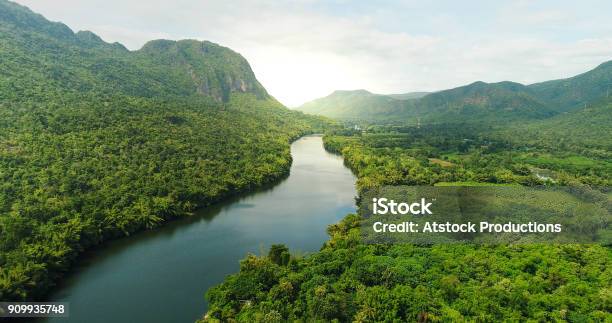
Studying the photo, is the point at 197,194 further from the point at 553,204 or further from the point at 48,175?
the point at 553,204

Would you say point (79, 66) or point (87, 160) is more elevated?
point (79, 66)

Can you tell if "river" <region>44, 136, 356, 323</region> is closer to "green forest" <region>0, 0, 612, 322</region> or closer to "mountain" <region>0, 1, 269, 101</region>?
"green forest" <region>0, 0, 612, 322</region>

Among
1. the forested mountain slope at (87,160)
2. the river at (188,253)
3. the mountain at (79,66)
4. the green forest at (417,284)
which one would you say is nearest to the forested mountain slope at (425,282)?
the green forest at (417,284)

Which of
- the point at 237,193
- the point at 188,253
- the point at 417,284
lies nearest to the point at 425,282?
the point at 417,284

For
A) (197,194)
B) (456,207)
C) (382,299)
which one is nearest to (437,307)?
(382,299)

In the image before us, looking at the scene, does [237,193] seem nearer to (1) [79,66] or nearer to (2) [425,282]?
(2) [425,282]
